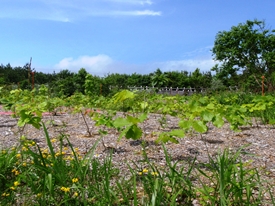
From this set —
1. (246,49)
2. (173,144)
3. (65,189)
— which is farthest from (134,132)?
(246,49)

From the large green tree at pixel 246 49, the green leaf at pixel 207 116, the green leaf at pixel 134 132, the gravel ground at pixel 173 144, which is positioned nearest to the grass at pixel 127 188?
the green leaf at pixel 134 132

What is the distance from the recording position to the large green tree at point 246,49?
24578 millimetres

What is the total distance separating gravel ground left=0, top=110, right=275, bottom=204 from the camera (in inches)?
102

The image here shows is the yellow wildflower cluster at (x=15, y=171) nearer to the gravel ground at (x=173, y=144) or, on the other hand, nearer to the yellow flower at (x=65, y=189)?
the yellow flower at (x=65, y=189)

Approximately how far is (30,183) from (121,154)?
1001 mm

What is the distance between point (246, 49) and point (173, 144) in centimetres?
2390

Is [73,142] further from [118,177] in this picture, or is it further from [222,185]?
[222,185]

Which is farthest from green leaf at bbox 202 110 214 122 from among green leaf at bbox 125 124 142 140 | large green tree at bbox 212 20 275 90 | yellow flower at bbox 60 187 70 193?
large green tree at bbox 212 20 275 90

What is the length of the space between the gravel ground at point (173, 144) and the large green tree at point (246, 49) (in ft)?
71.3

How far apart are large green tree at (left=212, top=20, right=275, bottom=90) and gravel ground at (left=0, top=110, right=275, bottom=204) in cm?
2175

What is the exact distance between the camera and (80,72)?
19953 mm

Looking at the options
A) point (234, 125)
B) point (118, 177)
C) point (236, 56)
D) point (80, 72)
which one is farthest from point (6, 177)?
point (236, 56)

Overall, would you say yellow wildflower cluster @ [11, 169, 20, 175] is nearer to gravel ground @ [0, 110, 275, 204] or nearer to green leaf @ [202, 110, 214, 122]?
gravel ground @ [0, 110, 275, 204]

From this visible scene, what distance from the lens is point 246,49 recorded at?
25.1 meters
